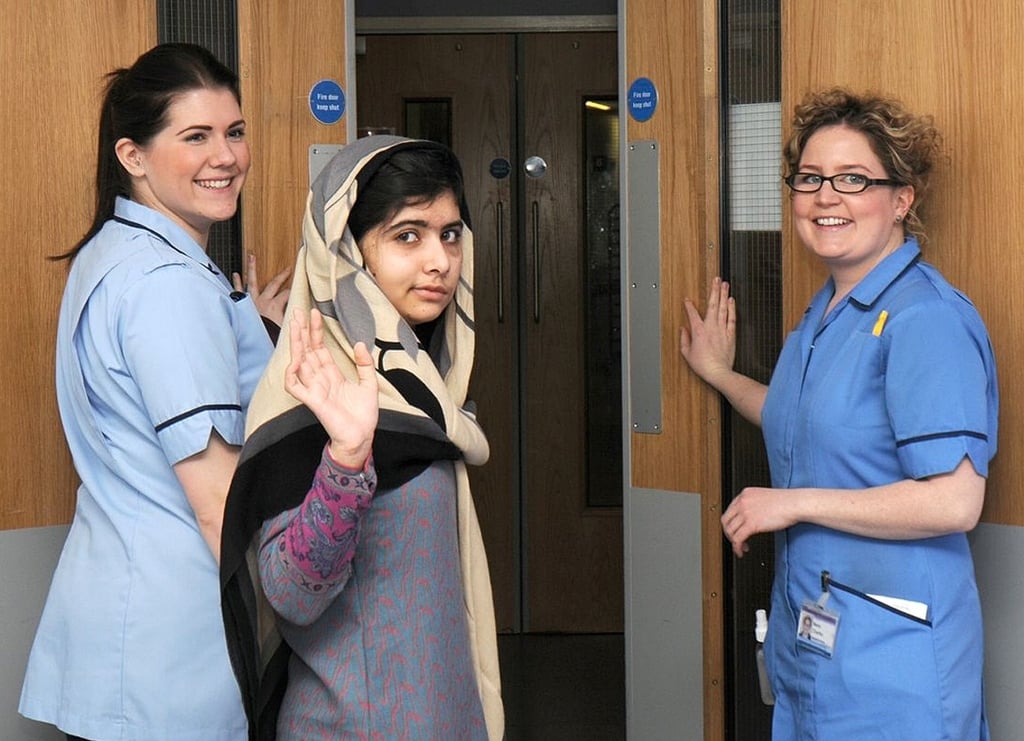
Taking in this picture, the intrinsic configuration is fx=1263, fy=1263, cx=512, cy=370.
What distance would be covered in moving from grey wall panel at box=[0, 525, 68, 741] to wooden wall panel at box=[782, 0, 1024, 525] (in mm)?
1847

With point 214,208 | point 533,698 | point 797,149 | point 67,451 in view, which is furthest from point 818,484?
point 533,698

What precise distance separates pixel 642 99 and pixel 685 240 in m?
0.36

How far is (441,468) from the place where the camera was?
1728 millimetres

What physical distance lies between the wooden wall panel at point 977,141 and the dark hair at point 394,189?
3.52 ft

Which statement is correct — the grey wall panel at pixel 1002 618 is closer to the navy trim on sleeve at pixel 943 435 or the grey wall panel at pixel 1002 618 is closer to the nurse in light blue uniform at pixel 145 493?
the navy trim on sleeve at pixel 943 435

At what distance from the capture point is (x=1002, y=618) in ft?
7.46

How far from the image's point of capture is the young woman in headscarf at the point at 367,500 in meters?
1.58

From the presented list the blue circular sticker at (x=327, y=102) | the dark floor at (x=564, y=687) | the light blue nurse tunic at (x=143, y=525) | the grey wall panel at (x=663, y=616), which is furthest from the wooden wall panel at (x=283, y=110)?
the dark floor at (x=564, y=687)

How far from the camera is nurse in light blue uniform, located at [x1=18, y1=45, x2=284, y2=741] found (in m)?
1.83

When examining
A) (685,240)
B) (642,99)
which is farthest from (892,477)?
(642,99)

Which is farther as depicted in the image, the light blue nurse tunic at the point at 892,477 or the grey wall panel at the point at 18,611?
the grey wall panel at the point at 18,611

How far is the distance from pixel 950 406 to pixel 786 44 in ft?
3.34

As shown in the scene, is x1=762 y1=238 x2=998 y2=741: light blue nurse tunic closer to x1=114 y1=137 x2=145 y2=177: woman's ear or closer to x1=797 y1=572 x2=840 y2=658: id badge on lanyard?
x1=797 y1=572 x2=840 y2=658: id badge on lanyard

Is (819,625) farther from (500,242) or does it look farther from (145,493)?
(500,242)
